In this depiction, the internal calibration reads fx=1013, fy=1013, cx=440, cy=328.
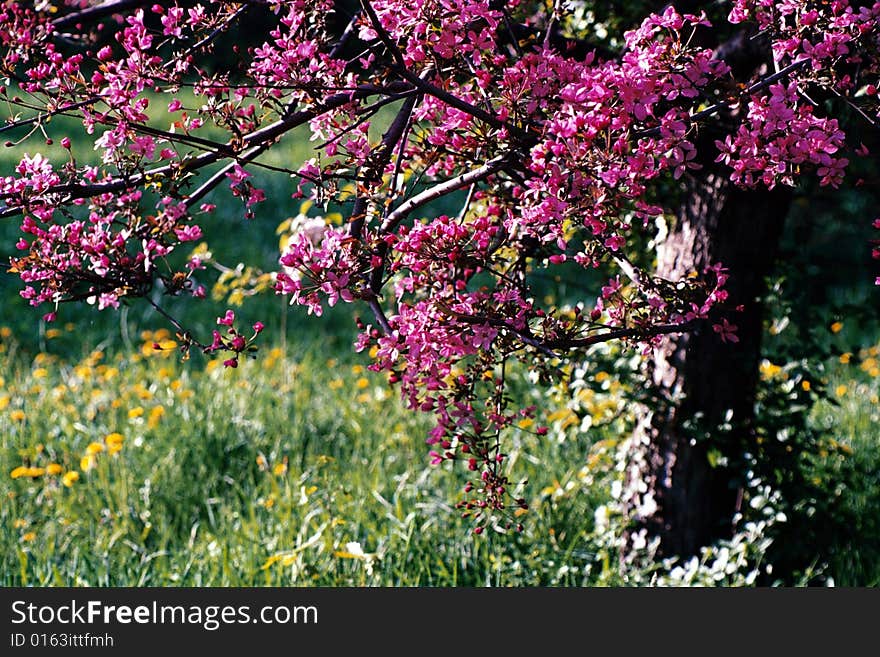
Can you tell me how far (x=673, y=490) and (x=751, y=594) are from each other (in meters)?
0.43

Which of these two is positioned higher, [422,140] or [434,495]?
[422,140]

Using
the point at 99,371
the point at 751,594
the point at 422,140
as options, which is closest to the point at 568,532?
the point at 751,594

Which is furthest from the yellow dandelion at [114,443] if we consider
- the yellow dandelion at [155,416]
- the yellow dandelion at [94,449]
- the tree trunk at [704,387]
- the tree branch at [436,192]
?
the tree branch at [436,192]

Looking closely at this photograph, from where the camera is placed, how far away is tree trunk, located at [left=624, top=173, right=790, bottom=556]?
2.97 meters

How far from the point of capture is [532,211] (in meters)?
1.75

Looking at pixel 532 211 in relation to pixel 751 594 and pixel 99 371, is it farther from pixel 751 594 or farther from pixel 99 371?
pixel 99 371

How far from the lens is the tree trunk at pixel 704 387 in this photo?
2967 mm

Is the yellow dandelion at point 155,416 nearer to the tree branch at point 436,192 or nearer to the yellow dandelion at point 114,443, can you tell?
the yellow dandelion at point 114,443

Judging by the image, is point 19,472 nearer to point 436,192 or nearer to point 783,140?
point 436,192

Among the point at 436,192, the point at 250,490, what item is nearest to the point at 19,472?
the point at 250,490

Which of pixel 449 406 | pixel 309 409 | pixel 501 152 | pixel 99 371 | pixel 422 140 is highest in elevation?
pixel 99 371

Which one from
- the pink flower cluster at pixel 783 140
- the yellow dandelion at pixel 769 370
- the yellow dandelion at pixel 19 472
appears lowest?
the pink flower cluster at pixel 783 140

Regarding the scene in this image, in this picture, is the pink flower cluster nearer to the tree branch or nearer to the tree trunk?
the tree branch

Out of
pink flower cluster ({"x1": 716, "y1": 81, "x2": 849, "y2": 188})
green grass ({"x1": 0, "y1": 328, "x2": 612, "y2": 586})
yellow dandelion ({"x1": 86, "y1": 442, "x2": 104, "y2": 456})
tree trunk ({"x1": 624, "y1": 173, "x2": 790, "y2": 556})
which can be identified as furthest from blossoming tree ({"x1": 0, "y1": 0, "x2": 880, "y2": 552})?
yellow dandelion ({"x1": 86, "y1": 442, "x2": 104, "y2": 456})
